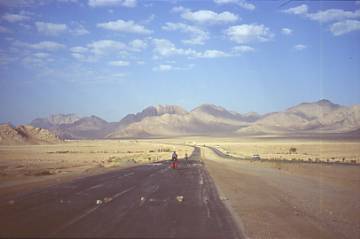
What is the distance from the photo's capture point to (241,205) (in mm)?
19156

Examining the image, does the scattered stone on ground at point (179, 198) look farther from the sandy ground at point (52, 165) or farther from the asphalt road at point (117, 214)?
the sandy ground at point (52, 165)

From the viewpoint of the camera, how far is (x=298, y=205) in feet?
63.3

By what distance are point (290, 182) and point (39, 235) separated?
2070cm

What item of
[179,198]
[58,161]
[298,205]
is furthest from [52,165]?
[298,205]

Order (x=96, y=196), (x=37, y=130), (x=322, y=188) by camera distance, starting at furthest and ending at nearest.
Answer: (x=37, y=130) → (x=322, y=188) → (x=96, y=196)

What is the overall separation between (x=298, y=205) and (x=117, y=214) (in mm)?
7702

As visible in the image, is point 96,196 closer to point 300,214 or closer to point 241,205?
point 241,205

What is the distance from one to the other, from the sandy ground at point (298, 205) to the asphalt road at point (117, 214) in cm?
91

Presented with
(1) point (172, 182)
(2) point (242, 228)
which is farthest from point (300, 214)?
(1) point (172, 182)

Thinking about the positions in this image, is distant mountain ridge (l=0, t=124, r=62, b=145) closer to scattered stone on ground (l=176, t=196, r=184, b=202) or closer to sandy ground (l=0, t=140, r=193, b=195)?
sandy ground (l=0, t=140, r=193, b=195)

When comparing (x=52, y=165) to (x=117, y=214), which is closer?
(x=117, y=214)

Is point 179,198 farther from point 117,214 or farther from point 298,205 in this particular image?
point 117,214

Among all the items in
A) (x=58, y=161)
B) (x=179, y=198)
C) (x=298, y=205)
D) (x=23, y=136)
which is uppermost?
(x=23, y=136)

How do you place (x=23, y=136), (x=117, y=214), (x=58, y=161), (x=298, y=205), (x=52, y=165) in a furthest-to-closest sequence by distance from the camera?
(x=23, y=136) < (x=58, y=161) < (x=52, y=165) < (x=298, y=205) < (x=117, y=214)
